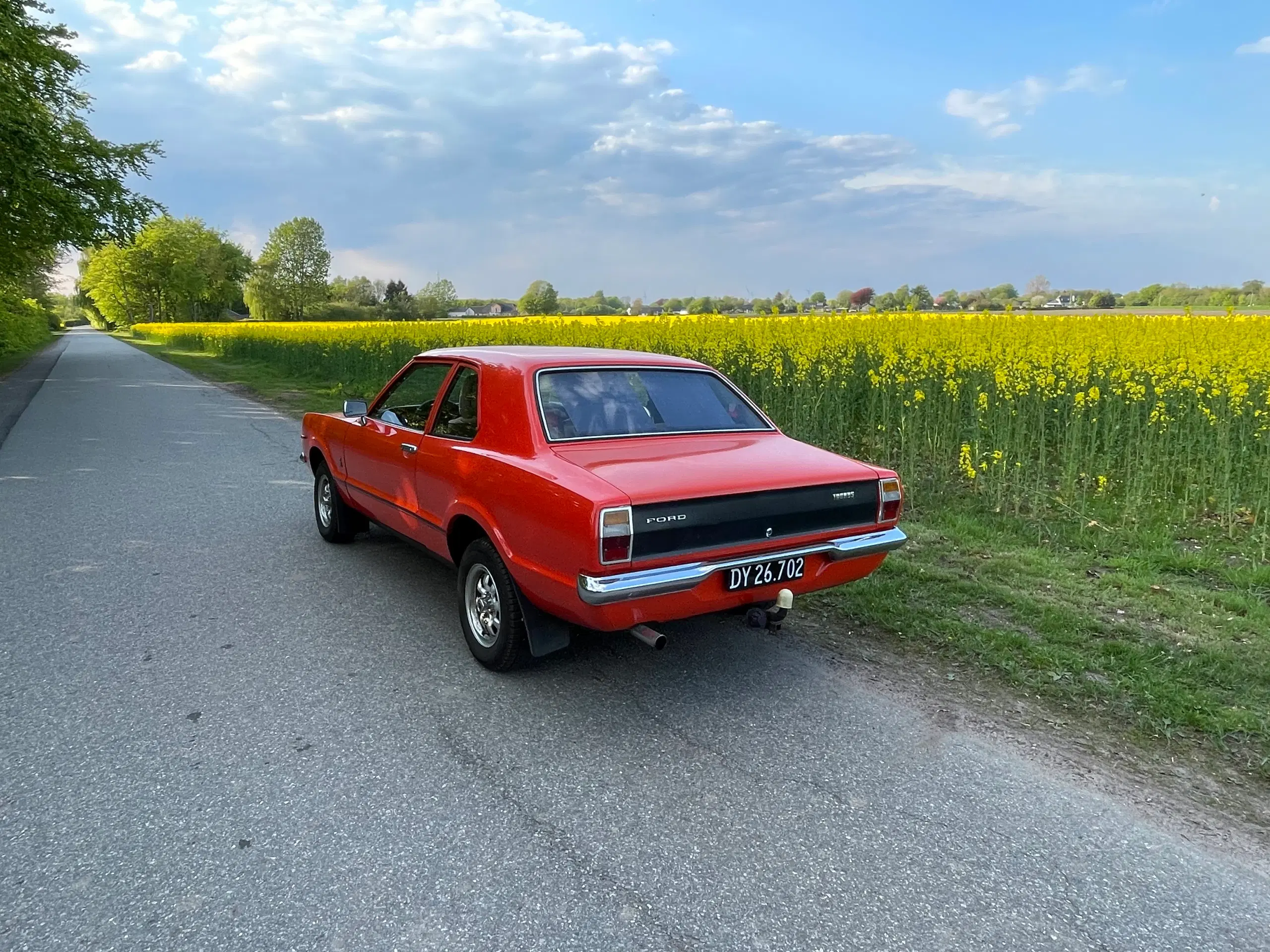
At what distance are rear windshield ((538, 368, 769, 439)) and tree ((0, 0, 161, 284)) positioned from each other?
623 inches

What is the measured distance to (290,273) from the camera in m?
92.6

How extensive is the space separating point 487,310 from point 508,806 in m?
43.1

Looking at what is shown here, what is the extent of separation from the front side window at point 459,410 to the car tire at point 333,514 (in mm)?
1650

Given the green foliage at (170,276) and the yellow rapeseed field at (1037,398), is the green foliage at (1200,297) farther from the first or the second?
the green foliage at (170,276)

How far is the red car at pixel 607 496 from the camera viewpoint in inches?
126

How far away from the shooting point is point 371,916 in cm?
225

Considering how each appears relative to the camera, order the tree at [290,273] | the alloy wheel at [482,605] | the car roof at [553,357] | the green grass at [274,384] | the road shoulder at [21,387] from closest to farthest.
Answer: the alloy wheel at [482,605], the car roof at [553,357], the road shoulder at [21,387], the green grass at [274,384], the tree at [290,273]

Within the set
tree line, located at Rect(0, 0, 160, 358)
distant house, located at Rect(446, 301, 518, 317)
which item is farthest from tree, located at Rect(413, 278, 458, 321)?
tree line, located at Rect(0, 0, 160, 358)

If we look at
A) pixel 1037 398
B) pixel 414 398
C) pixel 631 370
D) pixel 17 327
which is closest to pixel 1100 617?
pixel 631 370

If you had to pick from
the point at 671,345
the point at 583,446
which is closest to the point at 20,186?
the point at 671,345

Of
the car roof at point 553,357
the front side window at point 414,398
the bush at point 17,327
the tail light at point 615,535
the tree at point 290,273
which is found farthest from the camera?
the tree at point 290,273

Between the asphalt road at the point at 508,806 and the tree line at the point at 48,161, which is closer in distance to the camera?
the asphalt road at the point at 508,806

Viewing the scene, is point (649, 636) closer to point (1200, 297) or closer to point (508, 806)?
point (508, 806)

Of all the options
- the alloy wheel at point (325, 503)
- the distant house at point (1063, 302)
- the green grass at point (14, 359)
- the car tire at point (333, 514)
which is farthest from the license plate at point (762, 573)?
the green grass at point (14, 359)
